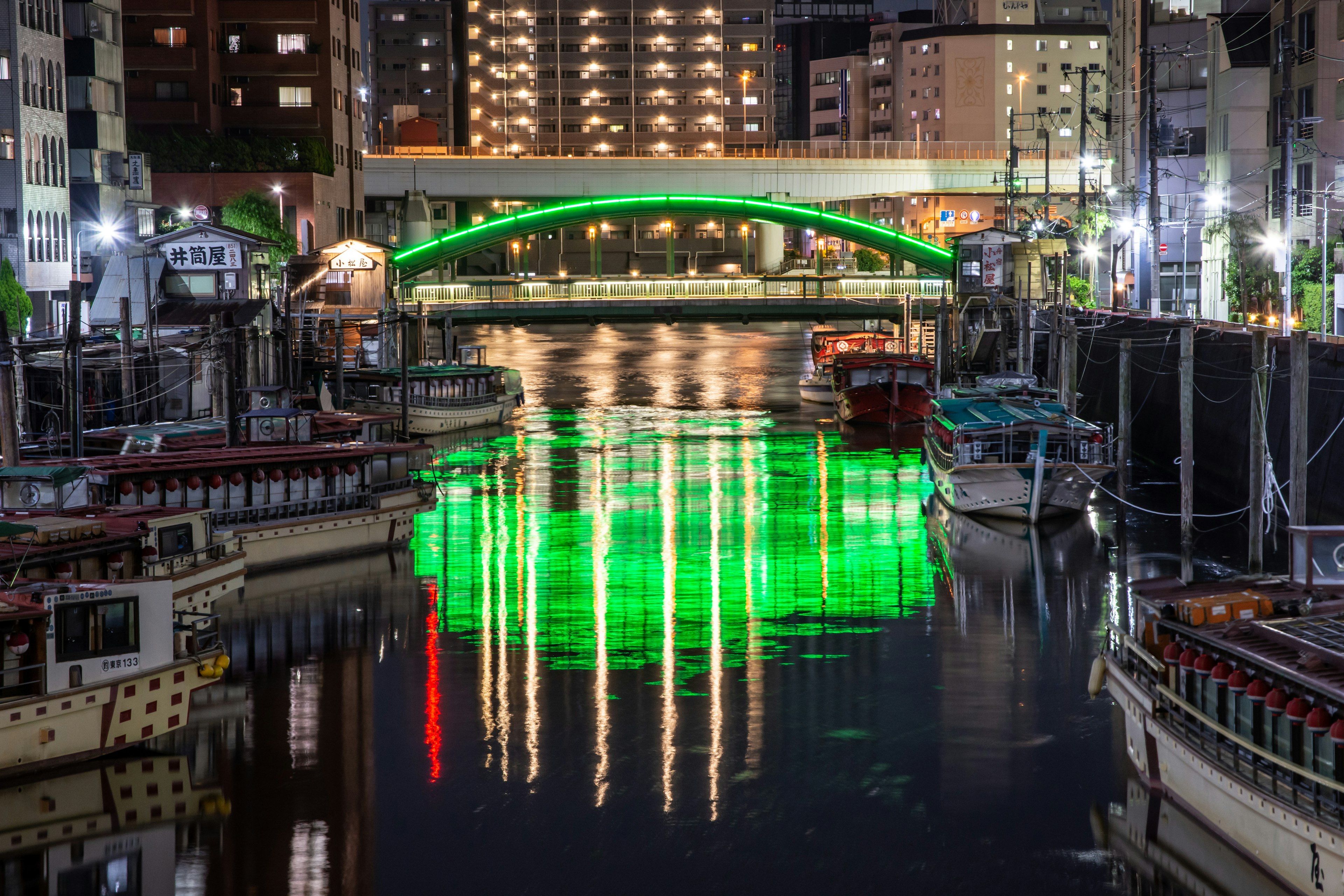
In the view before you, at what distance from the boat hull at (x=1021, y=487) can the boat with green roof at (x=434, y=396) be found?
24706mm

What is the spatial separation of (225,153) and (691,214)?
970 inches

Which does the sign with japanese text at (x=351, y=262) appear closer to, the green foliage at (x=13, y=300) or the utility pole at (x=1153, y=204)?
the green foliage at (x=13, y=300)

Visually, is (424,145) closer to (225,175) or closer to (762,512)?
(225,175)

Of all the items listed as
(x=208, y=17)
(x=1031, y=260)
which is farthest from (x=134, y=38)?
(x=1031, y=260)

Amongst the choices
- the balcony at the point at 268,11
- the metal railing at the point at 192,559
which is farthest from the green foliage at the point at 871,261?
the metal railing at the point at 192,559

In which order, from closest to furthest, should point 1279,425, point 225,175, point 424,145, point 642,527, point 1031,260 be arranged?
1. point 1279,425
2. point 642,527
3. point 1031,260
4. point 225,175
5. point 424,145

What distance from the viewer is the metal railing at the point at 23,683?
728 inches

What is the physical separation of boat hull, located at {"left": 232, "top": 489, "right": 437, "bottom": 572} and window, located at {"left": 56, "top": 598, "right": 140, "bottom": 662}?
11.5m

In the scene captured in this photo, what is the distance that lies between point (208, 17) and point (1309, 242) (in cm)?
5822

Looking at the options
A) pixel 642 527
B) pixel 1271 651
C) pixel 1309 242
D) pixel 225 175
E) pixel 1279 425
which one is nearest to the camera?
pixel 1271 651

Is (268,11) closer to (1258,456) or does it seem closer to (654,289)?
(654,289)

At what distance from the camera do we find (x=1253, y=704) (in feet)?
52.5

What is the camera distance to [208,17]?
8600cm

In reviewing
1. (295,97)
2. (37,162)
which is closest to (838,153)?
(295,97)
